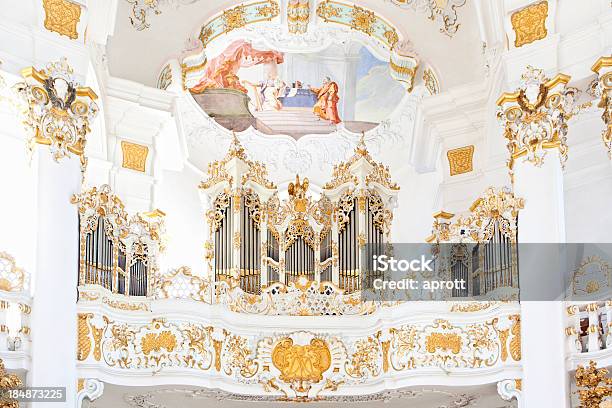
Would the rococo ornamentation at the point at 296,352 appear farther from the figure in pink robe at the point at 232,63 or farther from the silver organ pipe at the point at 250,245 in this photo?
the figure in pink robe at the point at 232,63

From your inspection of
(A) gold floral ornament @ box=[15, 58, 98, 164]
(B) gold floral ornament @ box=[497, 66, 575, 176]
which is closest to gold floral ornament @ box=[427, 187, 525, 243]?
(B) gold floral ornament @ box=[497, 66, 575, 176]

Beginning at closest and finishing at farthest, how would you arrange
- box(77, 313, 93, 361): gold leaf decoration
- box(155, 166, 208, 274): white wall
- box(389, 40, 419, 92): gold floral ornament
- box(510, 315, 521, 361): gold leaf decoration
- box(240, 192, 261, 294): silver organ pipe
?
box(77, 313, 93, 361): gold leaf decoration, box(510, 315, 521, 361): gold leaf decoration, box(240, 192, 261, 294): silver organ pipe, box(389, 40, 419, 92): gold floral ornament, box(155, 166, 208, 274): white wall

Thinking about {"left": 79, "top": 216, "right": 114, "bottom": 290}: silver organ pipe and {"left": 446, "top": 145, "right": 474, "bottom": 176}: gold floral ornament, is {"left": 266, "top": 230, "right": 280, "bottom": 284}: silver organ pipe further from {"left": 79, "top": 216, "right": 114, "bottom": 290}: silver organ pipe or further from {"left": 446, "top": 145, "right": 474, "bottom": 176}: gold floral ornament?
{"left": 446, "top": 145, "right": 474, "bottom": 176}: gold floral ornament

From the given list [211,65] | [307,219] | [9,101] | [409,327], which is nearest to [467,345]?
[409,327]

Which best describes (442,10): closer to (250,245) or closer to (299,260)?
(299,260)

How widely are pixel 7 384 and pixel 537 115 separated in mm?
9859

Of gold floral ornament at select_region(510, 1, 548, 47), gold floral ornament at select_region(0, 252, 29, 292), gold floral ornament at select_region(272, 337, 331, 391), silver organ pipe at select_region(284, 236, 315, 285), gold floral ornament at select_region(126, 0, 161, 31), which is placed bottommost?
Result: gold floral ornament at select_region(272, 337, 331, 391)

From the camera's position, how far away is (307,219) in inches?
894

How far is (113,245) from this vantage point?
67.1 feet

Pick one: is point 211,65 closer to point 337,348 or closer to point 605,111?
Answer: point 337,348

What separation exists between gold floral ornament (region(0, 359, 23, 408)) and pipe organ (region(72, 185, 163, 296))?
8.01 ft

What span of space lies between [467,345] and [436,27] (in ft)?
27.7

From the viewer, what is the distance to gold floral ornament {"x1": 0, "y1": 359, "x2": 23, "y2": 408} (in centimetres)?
1720

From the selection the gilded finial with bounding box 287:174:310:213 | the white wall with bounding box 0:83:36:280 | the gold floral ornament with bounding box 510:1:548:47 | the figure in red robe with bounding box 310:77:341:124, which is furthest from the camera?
the figure in red robe with bounding box 310:77:341:124
